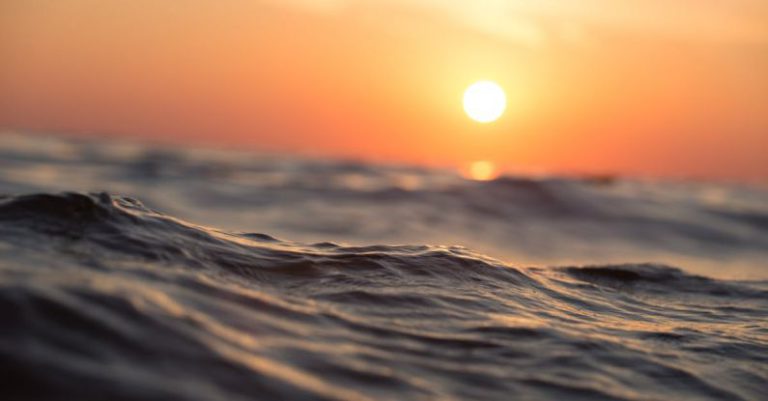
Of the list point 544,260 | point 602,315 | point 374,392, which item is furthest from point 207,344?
point 544,260

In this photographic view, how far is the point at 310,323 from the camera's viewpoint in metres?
3.54

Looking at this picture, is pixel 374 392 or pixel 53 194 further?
pixel 53 194

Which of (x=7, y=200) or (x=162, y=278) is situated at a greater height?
(x=7, y=200)

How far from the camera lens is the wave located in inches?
103

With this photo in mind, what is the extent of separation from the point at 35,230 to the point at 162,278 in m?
1.05

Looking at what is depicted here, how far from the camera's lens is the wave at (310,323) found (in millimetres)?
2625

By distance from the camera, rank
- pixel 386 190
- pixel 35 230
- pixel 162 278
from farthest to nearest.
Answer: pixel 386 190 < pixel 35 230 < pixel 162 278

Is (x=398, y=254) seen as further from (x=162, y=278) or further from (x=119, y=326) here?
(x=119, y=326)

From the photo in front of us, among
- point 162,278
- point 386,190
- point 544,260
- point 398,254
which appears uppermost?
point 386,190

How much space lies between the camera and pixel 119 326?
282 cm

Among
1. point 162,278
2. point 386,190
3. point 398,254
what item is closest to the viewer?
point 162,278

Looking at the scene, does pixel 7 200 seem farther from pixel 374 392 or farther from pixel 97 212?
pixel 374 392

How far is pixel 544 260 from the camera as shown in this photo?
13.5 m

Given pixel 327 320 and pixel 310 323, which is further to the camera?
pixel 327 320
